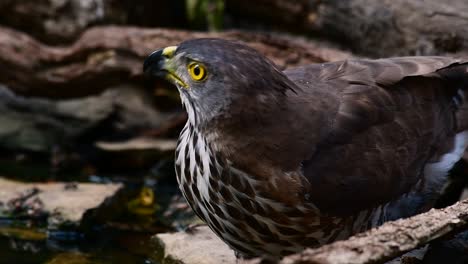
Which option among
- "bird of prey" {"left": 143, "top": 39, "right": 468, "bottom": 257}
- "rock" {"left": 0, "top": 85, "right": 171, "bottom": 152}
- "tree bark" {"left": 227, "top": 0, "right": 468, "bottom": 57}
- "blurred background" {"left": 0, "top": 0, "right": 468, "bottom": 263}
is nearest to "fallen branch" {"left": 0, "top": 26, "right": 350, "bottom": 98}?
"blurred background" {"left": 0, "top": 0, "right": 468, "bottom": 263}

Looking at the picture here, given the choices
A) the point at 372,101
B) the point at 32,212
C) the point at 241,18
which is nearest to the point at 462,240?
the point at 372,101

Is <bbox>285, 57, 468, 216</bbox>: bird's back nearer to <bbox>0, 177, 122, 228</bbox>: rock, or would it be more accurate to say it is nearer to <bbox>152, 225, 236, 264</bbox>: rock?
<bbox>152, 225, 236, 264</bbox>: rock

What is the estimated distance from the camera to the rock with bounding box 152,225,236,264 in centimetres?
521

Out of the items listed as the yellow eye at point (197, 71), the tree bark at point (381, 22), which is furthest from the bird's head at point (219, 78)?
the tree bark at point (381, 22)

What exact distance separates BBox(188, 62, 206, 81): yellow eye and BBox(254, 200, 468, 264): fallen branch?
121 centimetres

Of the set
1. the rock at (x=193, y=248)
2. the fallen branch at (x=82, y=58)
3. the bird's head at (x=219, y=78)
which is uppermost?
the bird's head at (x=219, y=78)

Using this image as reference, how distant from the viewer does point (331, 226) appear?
4.48 meters

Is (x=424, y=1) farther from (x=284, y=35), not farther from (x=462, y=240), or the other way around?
(x=462, y=240)

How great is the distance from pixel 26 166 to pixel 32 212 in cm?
154

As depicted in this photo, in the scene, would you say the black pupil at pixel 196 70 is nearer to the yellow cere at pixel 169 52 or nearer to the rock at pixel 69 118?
the yellow cere at pixel 169 52

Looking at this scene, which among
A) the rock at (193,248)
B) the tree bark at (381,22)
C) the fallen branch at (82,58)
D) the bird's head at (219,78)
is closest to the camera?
Answer: the bird's head at (219,78)

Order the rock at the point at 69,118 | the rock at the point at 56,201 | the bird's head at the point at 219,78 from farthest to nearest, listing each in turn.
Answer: the rock at the point at 69,118, the rock at the point at 56,201, the bird's head at the point at 219,78

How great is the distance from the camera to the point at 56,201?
623cm

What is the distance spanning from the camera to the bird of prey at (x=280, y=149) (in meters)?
4.27
